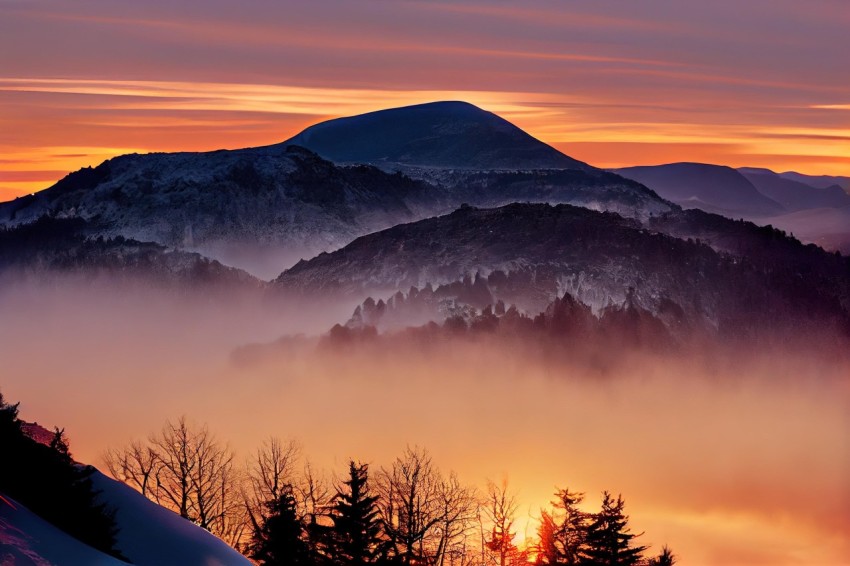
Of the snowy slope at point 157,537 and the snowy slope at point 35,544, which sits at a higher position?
the snowy slope at point 157,537

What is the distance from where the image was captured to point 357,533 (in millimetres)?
83312

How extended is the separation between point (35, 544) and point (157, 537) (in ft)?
44.2

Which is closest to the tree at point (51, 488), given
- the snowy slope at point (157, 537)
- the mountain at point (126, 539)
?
the snowy slope at point (157, 537)

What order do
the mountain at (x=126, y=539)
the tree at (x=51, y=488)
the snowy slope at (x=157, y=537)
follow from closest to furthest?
1. the mountain at (x=126, y=539)
2. the tree at (x=51, y=488)
3. the snowy slope at (x=157, y=537)

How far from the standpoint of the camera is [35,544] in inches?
2507

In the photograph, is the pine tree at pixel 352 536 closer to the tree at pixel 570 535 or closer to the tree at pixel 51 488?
the tree at pixel 51 488

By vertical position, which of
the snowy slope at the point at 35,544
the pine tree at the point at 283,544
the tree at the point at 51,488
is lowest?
the snowy slope at the point at 35,544

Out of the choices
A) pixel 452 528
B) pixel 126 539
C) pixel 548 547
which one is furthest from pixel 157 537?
pixel 452 528

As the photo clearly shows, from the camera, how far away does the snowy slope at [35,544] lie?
6166 centimetres

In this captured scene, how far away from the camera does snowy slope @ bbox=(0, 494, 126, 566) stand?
61.7m

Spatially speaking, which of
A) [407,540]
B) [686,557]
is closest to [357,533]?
[407,540]

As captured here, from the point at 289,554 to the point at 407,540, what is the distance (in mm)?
16575

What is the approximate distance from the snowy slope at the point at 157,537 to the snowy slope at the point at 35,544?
8.61m

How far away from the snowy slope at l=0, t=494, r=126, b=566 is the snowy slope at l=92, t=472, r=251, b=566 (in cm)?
Answer: 861
